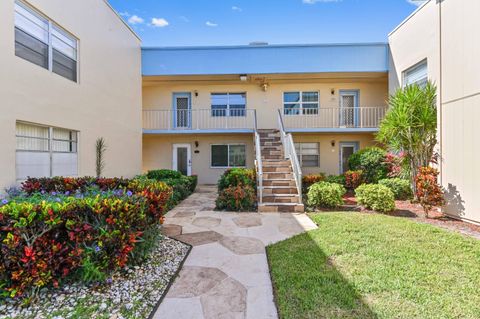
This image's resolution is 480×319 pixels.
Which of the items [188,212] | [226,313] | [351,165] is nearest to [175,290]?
[226,313]

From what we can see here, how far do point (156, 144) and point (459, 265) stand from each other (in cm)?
1281

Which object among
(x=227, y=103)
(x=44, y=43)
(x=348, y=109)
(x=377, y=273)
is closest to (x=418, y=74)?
(x=348, y=109)

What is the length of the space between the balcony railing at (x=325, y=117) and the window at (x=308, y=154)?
1.07 metres

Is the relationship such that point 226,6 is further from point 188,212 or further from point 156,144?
point 188,212

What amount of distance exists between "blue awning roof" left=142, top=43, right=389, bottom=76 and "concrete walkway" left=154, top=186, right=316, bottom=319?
295 inches

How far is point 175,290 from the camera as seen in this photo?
2.93 metres

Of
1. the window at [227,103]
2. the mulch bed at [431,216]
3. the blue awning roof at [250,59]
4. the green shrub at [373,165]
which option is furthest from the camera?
Result: the window at [227,103]

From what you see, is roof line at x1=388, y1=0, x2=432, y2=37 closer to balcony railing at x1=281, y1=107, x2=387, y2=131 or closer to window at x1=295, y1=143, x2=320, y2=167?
balcony railing at x1=281, y1=107, x2=387, y2=131

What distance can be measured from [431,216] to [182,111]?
11513 millimetres

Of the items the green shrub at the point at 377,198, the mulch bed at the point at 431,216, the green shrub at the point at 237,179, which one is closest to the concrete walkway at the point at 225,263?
the green shrub at the point at 237,179

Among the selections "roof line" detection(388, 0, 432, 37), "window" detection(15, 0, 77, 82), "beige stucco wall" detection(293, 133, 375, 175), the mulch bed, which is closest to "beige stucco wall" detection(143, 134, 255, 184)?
"beige stucco wall" detection(293, 133, 375, 175)

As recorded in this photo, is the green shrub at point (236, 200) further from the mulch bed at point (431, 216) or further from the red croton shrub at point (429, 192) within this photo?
the red croton shrub at point (429, 192)

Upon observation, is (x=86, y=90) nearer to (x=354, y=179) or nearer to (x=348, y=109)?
(x=354, y=179)

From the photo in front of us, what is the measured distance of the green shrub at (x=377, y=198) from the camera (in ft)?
21.7
